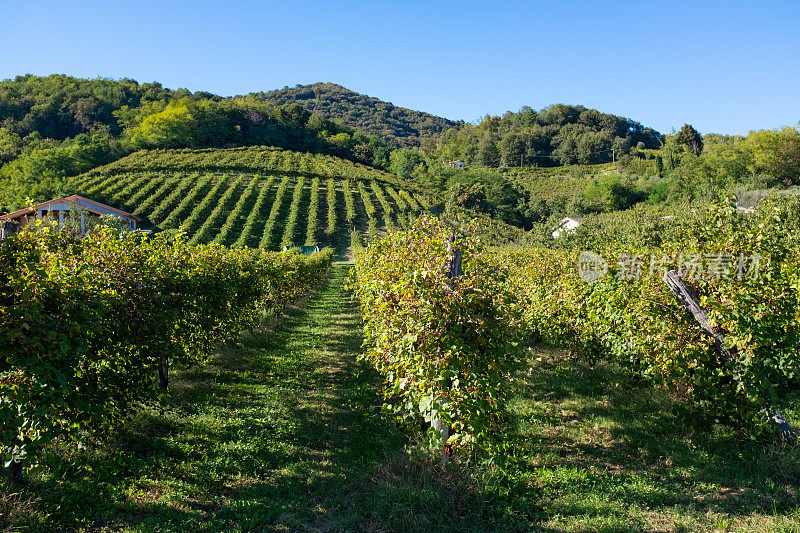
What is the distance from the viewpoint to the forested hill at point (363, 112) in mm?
151125

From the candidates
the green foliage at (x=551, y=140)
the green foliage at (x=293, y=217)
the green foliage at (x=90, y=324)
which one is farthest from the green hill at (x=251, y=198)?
the green foliage at (x=551, y=140)

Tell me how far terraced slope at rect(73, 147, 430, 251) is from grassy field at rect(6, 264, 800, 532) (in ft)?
90.1

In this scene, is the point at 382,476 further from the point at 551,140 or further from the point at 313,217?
the point at 551,140

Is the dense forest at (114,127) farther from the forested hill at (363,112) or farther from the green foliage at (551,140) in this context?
the forested hill at (363,112)

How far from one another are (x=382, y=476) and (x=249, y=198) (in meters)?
45.4

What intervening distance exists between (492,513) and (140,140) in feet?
244

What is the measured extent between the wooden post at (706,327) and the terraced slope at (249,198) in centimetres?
2788

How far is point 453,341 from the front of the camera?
12.9ft

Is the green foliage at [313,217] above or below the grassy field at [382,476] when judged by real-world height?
above

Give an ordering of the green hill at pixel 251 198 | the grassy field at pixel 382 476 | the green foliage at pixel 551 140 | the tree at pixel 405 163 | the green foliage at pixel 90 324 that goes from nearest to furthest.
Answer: the green foliage at pixel 90 324 → the grassy field at pixel 382 476 → the green hill at pixel 251 198 → the tree at pixel 405 163 → the green foliage at pixel 551 140

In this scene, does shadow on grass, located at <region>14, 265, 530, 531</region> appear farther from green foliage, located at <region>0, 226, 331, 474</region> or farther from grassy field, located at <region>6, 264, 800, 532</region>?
green foliage, located at <region>0, 226, 331, 474</region>

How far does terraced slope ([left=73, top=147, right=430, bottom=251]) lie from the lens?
39.7 m

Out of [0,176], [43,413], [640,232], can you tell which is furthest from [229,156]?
[43,413]

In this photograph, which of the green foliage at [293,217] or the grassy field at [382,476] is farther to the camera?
the green foliage at [293,217]
